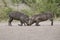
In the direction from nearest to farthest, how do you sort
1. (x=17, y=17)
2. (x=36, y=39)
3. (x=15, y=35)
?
(x=36, y=39)
(x=15, y=35)
(x=17, y=17)

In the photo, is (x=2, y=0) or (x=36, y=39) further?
(x=2, y=0)

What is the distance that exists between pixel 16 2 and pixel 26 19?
26.1ft

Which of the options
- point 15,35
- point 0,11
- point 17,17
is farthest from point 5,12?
point 15,35

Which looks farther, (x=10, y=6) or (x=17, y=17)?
(x=10, y=6)

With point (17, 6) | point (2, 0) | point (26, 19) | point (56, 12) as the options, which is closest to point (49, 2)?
point (56, 12)

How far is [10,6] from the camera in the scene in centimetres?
2289

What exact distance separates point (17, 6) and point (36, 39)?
13.3 m

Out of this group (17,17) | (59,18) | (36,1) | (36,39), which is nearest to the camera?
(36,39)

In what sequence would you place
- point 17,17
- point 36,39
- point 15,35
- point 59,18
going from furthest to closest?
point 59,18
point 17,17
point 15,35
point 36,39

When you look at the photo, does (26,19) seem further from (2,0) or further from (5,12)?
(2,0)

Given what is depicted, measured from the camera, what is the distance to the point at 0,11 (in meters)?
21.5

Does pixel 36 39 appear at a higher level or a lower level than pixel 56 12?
higher

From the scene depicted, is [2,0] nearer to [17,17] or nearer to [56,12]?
[56,12]

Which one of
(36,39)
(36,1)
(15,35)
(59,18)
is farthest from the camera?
(36,1)
